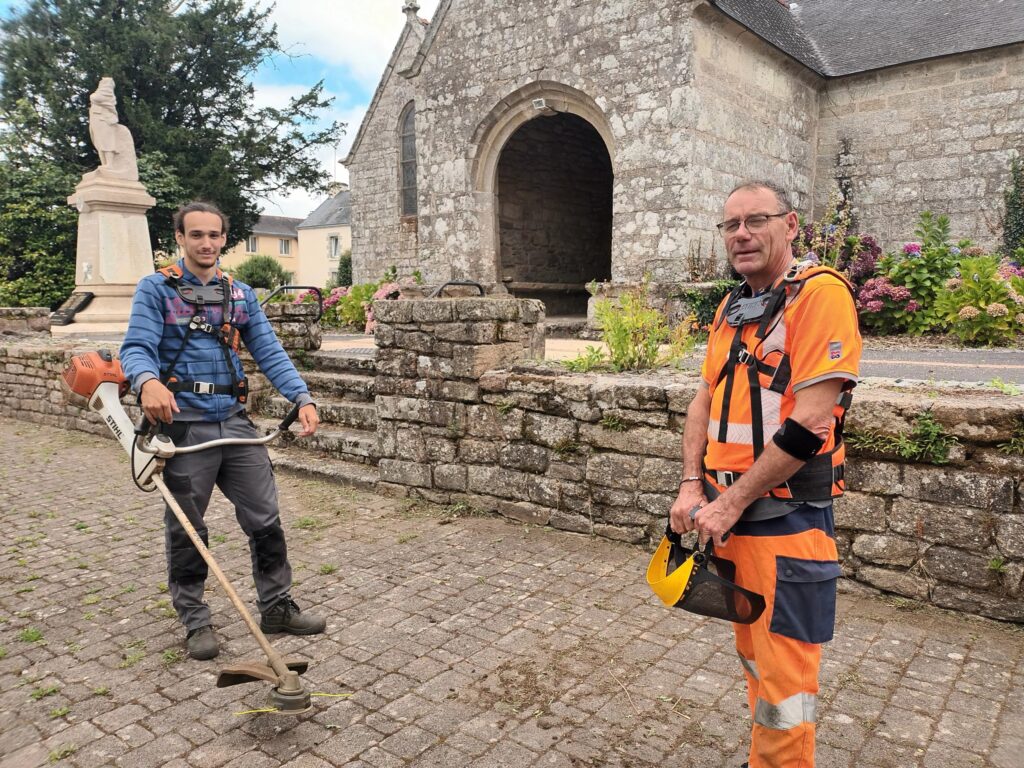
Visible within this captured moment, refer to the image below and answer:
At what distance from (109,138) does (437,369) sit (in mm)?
10230

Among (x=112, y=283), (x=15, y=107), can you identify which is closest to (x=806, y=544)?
(x=112, y=283)

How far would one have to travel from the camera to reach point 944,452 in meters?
3.55

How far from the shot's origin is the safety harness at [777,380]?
6.59ft

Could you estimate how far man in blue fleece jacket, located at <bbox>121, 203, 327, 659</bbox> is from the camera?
336cm

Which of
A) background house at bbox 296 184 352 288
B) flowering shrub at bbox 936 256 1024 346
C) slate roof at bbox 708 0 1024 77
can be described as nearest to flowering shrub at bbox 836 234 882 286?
flowering shrub at bbox 936 256 1024 346

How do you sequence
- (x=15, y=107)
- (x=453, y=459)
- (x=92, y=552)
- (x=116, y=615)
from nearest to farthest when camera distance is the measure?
(x=116, y=615), (x=92, y=552), (x=453, y=459), (x=15, y=107)

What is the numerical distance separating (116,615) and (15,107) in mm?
26586

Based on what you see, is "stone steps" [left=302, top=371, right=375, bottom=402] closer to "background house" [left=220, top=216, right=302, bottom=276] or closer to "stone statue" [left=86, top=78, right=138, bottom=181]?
"stone statue" [left=86, top=78, right=138, bottom=181]

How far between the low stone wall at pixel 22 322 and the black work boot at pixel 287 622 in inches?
416

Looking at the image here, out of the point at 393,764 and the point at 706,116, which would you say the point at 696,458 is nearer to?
the point at 393,764

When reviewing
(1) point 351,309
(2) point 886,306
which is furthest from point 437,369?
(1) point 351,309

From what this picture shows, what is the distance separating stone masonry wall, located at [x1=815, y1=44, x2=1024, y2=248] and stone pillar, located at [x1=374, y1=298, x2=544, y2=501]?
9.01m

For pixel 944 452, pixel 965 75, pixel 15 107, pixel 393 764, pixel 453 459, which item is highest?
pixel 15 107

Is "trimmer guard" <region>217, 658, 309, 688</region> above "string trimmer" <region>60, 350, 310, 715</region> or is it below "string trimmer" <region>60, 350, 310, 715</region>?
below
